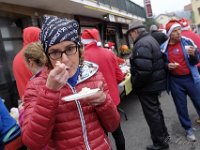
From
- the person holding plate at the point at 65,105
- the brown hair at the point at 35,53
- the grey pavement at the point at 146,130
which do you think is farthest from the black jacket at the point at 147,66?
the person holding plate at the point at 65,105

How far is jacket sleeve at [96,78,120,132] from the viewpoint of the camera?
183cm

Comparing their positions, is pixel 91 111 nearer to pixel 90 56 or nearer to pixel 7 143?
pixel 7 143

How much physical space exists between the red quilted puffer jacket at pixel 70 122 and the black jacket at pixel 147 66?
2.48 m

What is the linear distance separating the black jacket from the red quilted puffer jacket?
2476 mm

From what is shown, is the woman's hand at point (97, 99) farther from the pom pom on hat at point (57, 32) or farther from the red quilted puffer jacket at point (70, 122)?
the pom pom on hat at point (57, 32)

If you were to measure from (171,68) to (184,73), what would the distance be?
26 centimetres

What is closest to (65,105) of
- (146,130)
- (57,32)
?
(57,32)

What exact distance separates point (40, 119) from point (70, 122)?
240 millimetres

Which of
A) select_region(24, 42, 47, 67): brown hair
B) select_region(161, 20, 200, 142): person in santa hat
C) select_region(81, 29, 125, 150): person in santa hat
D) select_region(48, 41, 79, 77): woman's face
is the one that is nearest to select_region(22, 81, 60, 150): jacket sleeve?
select_region(48, 41, 79, 77): woman's face

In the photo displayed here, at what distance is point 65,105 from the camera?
1832 mm

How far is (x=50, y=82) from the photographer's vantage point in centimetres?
158

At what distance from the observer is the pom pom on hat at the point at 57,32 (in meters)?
1.74

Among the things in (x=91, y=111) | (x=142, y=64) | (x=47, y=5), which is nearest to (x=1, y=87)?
(x=47, y=5)

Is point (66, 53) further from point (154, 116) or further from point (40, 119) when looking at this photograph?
point (154, 116)
